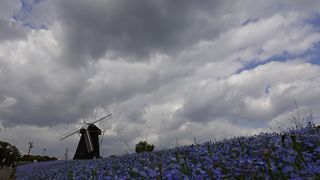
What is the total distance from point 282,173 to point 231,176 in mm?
936

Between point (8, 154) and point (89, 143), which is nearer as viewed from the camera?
point (89, 143)

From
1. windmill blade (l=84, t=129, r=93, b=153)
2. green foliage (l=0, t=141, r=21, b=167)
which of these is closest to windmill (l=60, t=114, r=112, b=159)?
windmill blade (l=84, t=129, r=93, b=153)

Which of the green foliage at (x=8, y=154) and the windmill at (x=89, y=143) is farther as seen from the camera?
the green foliage at (x=8, y=154)

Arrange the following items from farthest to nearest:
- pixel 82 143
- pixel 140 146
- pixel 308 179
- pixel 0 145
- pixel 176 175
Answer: pixel 0 145, pixel 82 143, pixel 140 146, pixel 176 175, pixel 308 179

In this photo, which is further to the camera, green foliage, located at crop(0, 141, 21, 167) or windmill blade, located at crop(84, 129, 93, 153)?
green foliage, located at crop(0, 141, 21, 167)

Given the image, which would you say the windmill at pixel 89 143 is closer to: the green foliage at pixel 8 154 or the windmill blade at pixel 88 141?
the windmill blade at pixel 88 141

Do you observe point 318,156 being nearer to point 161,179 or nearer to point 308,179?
point 308,179

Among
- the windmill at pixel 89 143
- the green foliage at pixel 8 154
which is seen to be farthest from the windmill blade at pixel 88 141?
the green foliage at pixel 8 154

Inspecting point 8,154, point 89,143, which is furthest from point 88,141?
point 8,154

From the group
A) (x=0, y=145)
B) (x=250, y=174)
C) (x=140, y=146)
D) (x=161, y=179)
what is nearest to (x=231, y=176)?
(x=250, y=174)

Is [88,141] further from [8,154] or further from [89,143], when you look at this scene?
[8,154]

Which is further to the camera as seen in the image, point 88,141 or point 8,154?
point 8,154

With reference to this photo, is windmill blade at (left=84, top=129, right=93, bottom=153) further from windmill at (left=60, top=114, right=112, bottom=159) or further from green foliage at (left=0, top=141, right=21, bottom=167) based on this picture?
green foliage at (left=0, top=141, right=21, bottom=167)

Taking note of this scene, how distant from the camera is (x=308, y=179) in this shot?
4438mm
